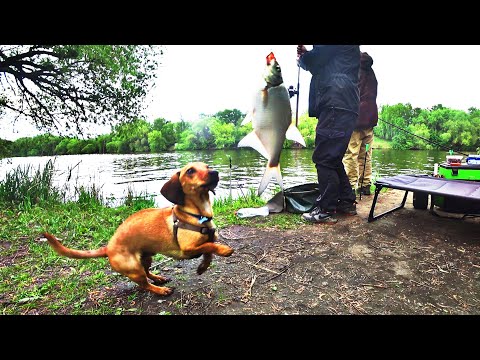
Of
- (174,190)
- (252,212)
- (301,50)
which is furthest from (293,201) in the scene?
(174,190)

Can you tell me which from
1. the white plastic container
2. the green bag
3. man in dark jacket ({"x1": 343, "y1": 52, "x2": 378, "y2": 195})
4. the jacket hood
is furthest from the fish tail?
the jacket hood

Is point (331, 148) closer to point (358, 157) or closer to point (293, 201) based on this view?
point (293, 201)

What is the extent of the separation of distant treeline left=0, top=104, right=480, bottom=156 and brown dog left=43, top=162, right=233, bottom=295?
2414mm

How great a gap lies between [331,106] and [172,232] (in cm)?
292

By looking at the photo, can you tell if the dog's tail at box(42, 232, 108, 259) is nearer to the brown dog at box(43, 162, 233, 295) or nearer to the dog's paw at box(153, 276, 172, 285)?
the brown dog at box(43, 162, 233, 295)

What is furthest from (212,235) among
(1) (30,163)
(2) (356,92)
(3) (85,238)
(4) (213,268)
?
(1) (30,163)

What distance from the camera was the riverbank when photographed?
6.94 feet

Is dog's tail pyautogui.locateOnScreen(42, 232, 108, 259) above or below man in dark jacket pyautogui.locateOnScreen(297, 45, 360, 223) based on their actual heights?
below

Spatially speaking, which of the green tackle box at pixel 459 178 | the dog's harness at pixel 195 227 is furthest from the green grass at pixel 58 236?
the green tackle box at pixel 459 178

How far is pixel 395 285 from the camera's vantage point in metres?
2.34

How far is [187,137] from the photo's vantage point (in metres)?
7.12

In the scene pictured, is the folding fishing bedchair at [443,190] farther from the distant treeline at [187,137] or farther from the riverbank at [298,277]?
the distant treeline at [187,137]

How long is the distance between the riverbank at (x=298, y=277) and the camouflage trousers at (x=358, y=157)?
177cm

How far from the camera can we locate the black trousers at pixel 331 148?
12.3ft
